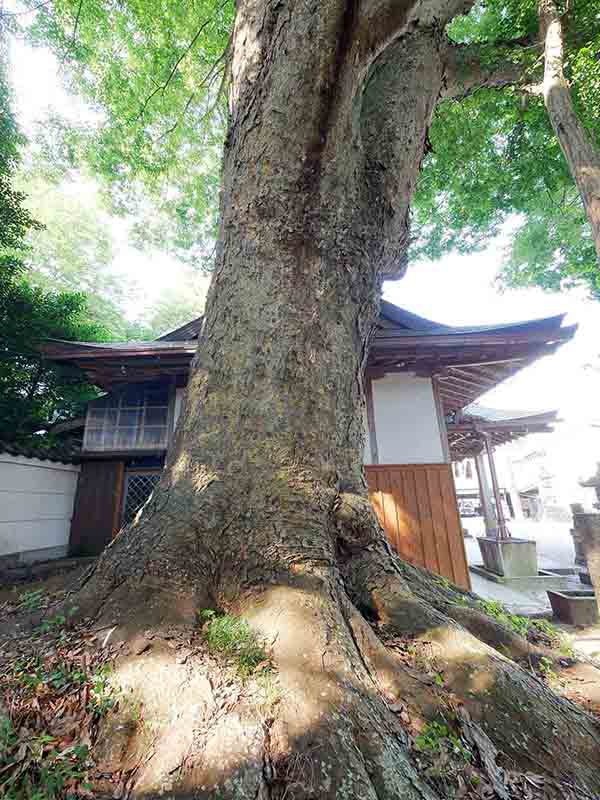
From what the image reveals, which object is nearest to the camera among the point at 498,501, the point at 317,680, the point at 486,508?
the point at 317,680

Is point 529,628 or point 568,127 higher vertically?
point 568,127

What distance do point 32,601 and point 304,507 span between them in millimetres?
1454

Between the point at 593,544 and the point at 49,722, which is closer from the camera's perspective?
the point at 49,722

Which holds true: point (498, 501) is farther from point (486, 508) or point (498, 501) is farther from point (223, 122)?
point (223, 122)

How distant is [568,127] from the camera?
10.8 ft

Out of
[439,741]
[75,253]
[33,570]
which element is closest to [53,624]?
[439,741]

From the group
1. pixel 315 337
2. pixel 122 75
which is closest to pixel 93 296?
pixel 122 75

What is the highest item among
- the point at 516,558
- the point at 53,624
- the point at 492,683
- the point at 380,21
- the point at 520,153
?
the point at 520,153

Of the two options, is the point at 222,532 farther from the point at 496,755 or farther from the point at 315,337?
the point at 496,755

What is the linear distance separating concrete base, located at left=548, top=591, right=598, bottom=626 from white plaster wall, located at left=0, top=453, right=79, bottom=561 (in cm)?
762

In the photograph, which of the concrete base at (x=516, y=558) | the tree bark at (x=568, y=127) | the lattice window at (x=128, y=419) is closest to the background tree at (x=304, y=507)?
the tree bark at (x=568, y=127)

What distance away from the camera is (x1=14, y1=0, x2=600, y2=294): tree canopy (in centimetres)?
540

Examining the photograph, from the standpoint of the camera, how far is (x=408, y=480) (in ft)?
18.2

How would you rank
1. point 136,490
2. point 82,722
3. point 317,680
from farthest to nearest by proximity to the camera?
point 136,490 → point 317,680 → point 82,722
